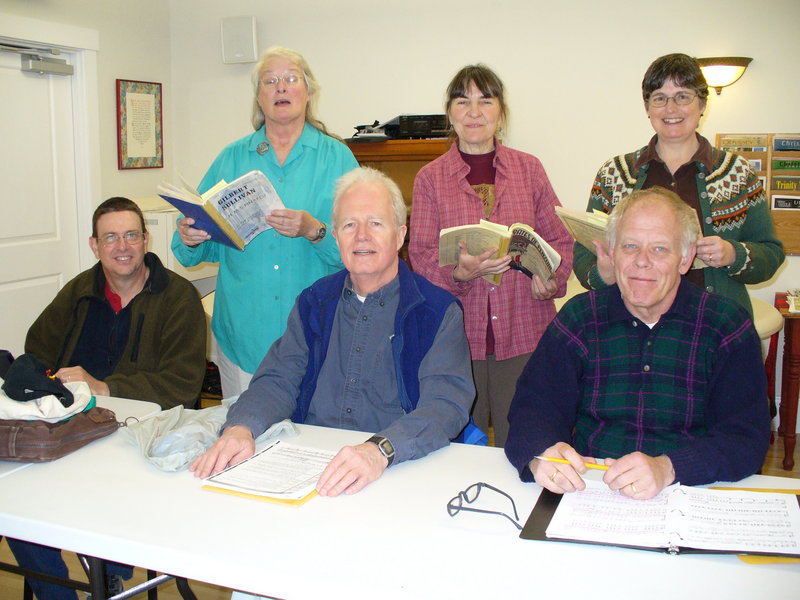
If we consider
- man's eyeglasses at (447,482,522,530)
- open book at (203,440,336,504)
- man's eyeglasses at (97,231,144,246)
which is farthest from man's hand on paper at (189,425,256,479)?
man's eyeglasses at (97,231,144,246)

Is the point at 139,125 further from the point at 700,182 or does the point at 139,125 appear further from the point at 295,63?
the point at 700,182

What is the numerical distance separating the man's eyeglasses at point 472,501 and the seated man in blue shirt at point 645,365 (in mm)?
98

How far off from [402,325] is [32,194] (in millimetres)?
3135

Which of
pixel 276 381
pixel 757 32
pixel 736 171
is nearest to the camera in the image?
pixel 276 381

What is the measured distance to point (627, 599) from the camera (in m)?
1.12

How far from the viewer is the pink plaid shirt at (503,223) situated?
2.44m

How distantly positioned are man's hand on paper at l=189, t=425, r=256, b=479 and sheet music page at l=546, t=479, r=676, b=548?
2.34 ft

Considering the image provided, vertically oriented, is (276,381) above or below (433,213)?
below

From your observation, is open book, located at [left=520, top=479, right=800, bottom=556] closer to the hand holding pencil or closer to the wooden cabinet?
the hand holding pencil

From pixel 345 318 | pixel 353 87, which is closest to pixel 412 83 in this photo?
pixel 353 87

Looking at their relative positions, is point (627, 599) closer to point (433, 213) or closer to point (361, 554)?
point (361, 554)

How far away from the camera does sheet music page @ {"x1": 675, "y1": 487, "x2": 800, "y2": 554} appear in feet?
4.09

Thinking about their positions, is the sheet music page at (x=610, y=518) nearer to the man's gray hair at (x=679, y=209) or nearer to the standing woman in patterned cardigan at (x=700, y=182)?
the man's gray hair at (x=679, y=209)

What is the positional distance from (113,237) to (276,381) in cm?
93
